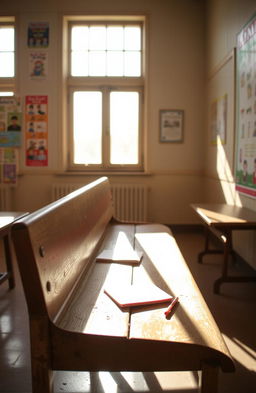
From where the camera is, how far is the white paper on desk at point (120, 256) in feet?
6.44

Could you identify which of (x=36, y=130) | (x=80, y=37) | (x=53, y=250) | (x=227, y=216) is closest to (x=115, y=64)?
(x=80, y=37)

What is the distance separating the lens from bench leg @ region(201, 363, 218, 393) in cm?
108

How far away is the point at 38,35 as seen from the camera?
5.07 m

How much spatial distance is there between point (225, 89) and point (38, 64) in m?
2.54

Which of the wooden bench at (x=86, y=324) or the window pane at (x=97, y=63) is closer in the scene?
the wooden bench at (x=86, y=324)

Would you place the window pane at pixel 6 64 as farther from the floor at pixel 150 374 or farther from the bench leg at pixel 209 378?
the bench leg at pixel 209 378

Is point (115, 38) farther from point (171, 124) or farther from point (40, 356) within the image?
point (40, 356)

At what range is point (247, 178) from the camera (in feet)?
10.5

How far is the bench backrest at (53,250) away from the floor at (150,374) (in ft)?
1.72

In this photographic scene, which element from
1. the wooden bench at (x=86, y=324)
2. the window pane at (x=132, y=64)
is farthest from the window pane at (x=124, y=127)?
the wooden bench at (x=86, y=324)

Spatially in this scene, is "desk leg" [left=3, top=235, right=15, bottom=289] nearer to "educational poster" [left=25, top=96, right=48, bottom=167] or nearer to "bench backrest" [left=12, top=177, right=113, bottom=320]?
"bench backrest" [left=12, top=177, right=113, bottom=320]

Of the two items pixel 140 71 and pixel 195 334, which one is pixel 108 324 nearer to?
pixel 195 334

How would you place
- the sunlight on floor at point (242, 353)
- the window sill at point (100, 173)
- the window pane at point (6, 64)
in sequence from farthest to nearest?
the window pane at point (6, 64)
the window sill at point (100, 173)
the sunlight on floor at point (242, 353)

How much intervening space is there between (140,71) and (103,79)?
527mm
